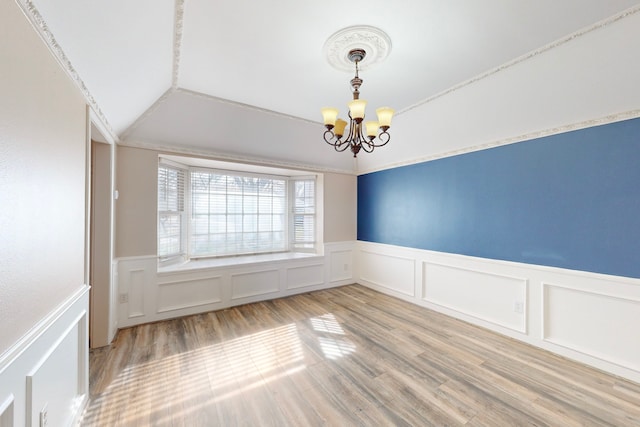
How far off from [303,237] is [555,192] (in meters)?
3.52

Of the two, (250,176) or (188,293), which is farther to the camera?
(250,176)

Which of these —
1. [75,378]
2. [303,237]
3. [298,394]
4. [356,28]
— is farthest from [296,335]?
[356,28]

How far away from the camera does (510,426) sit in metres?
1.60

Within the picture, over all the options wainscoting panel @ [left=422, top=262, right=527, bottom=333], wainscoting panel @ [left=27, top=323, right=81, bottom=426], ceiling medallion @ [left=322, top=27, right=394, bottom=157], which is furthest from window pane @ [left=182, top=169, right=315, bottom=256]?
ceiling medallion @ [left=322, top=27, right=394, bottom=157]

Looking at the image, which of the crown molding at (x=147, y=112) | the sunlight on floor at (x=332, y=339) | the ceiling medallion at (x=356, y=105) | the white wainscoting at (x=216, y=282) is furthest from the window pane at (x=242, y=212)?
the ceiling medallion at (x=356, y=105)

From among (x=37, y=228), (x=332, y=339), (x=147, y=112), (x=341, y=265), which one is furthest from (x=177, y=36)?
(x=341, y=265)

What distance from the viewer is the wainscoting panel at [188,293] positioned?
10.3 feet

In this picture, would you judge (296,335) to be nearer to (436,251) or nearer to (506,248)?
(436,251)

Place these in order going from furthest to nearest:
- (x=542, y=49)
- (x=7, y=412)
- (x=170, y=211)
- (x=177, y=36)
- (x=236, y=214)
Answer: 1. (x=236, y=214)
2. (x=170, y=211)
3. (x=542, y=49)
4. (x=177, y=36)
5. (x=7, y=412)

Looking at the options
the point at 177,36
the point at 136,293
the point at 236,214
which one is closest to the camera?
the point at 177,36

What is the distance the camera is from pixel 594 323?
228cm

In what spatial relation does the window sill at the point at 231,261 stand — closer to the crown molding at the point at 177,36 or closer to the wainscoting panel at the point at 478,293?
the wainscoting panel at the point at 478,293

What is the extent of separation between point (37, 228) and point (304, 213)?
3.69m

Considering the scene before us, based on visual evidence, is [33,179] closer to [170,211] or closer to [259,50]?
[259,50]
